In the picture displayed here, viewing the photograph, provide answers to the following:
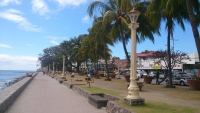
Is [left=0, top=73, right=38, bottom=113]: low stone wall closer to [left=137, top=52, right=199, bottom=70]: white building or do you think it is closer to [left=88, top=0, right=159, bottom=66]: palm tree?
[left=88, top=0, right=159, bottom=66]: palm tree

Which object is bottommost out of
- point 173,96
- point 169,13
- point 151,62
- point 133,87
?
point 173,96

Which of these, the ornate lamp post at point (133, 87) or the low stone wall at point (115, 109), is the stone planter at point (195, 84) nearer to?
the ornate lamp post at point (133, 87)

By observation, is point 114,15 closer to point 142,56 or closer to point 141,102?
point 141,102

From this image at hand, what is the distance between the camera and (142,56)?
229 ft

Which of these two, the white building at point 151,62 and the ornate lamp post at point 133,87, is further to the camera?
the white building at point 151,62

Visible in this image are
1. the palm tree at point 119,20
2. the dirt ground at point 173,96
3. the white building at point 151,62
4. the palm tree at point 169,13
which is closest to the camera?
the dirt ground at point 173,96

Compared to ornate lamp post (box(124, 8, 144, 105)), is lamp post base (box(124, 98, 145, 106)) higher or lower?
lower

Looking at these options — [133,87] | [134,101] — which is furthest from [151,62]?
[134,101]

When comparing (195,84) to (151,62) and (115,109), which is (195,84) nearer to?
(115,109)

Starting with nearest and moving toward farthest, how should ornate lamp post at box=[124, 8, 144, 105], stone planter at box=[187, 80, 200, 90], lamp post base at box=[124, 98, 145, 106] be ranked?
1. lamp post base at box=[124, 98, 145, 106]
2. ornate lamp post at box=[124, 8, 144, 105]
3. stone planter at box=[187, 80, 200, 90]

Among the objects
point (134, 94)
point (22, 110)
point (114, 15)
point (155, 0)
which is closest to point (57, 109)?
point (22, 110)

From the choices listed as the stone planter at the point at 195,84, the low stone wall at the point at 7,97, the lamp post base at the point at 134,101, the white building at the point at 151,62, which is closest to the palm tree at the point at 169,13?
the stone planter at the point at 195,84

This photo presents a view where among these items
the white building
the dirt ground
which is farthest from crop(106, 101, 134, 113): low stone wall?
the white building

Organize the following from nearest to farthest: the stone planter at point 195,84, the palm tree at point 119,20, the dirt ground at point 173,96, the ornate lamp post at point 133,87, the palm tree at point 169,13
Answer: the ornate lamp post at point 133,87, the dirt ground at point 173,96, the palm tree at point 169,13, the stone planter at point 195,84, the palm tree at point 119,20
